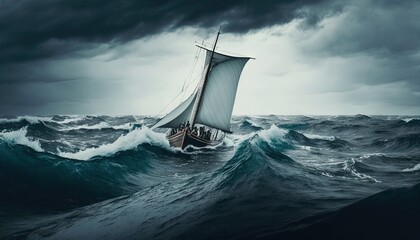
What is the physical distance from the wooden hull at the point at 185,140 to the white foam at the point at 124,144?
34.2 inches

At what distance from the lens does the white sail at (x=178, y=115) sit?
38312 millimetres

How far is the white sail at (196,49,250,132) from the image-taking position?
42.1 metres

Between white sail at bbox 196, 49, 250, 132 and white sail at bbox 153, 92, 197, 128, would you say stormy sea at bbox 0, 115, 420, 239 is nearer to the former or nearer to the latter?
white sail at bbox 153, 92, 197, 128

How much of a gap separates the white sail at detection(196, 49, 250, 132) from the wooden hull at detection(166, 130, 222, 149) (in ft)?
14.6

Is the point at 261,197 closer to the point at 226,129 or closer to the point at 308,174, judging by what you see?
the point at 308,174

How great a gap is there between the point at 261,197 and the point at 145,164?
1513 cm

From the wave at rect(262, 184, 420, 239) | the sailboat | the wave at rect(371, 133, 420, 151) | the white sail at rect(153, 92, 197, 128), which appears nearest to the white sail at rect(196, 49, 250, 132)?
the sailboat

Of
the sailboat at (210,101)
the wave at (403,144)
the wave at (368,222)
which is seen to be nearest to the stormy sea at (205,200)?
the wave at (368,222)

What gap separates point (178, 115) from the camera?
38.5 metres

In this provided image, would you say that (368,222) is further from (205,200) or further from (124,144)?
(124,144)

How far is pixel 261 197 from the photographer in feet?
34.7

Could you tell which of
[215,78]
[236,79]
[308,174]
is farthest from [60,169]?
[236,79]

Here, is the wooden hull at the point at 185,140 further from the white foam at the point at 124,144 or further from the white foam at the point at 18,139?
the white foam at the point at 18,139

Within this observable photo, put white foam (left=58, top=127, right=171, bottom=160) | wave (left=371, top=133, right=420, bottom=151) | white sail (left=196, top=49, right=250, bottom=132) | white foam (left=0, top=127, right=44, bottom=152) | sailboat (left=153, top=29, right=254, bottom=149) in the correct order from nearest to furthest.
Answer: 1. white foam (left=0, top=127, right=44, bottom=152)
2. white foam (left=58, top=127, right=171, bottom=160)
3. wave (left=371, top=133, right=420, bottom=151)
4. sailboat (left=153, top=29, right=254, bottom=149)
5. white sail (left=196, top=49, right=250, bottom=132)
